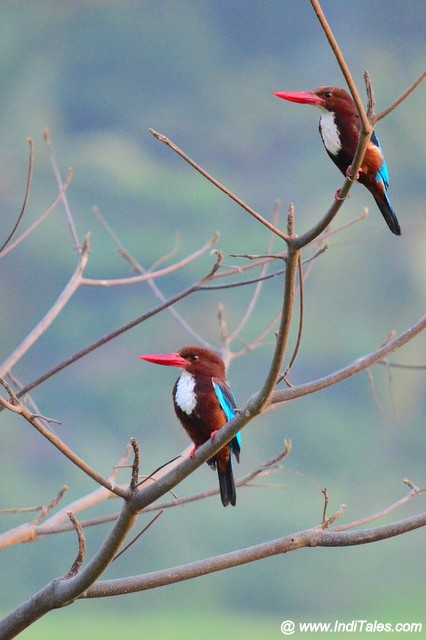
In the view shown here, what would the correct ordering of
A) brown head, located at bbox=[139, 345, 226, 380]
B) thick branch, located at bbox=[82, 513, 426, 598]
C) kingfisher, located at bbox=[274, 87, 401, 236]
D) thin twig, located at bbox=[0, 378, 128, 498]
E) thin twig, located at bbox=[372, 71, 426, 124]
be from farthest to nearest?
brown head, located at bbox=[139, 345, 226, 380] → kingfisher, located at bbox=[274, 87, 401, 236] → thick branch, located at bbox=[82, 513, 426, 598] → thin twig, located at bbox=[0, 378, 128, 498] → thin twig, located at bbox=[372, 71, 426, 124]

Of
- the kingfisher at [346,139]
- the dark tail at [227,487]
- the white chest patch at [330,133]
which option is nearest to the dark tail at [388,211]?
the kingfisher at [346,139]

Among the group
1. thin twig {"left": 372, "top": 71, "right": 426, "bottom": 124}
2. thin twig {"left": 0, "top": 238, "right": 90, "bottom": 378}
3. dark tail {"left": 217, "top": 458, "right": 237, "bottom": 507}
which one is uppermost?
thin twig {"left": 372, "top": 71, "right": 426, "bottom": 124}

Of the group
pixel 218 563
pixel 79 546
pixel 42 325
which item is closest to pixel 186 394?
pixel 42 325

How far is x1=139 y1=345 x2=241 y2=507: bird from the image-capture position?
217 centimetres

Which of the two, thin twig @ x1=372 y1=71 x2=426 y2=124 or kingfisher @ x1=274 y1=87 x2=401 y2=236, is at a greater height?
thin twig @ x1=372 y1=71 x2=426 y2=124

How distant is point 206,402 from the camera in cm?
220

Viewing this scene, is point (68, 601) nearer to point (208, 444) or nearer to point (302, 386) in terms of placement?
point (208, 444)

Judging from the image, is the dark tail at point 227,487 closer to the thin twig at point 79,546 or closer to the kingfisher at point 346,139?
the thin twig at point 79,546

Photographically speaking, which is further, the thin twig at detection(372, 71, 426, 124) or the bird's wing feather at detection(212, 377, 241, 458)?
the bird's wing feather at detection(212, 377, 241, 458)

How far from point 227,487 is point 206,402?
236 mm

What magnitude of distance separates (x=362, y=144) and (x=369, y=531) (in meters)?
0.70

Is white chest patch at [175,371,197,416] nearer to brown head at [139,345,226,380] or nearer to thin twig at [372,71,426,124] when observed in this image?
brown head at [139,345,226,380]

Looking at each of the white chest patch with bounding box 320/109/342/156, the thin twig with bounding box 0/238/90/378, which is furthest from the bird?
the white chest patch with bounding box 320/109/342/156

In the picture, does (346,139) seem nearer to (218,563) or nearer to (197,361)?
(197,361)
